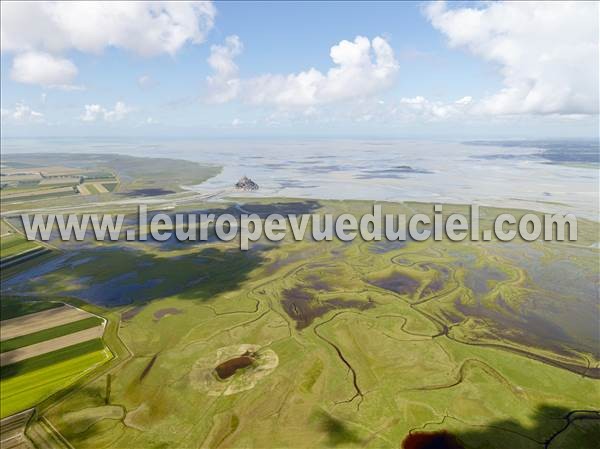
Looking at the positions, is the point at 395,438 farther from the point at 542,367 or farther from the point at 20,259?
the point at 20,259

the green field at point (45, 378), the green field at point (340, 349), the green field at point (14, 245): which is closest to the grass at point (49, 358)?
the green field at point (45, 378)

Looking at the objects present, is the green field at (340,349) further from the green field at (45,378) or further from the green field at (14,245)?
the green field at (14,245)

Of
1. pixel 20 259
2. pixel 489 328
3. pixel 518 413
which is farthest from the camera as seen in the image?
pixel 20 259

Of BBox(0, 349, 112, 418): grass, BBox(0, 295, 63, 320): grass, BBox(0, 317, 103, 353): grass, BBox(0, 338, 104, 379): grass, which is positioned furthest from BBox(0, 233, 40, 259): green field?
BBox(0, 349, 112, 418): grass

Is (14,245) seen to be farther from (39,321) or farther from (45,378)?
(45,378)

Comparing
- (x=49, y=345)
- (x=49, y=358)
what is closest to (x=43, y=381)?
(x=49, y=358)

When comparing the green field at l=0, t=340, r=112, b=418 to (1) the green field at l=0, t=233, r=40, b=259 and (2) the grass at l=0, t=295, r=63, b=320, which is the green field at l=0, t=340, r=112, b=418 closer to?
(2) the grass at l=0, t=295, r=63, b=320

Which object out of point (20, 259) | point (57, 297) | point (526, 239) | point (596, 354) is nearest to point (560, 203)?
point (526, 239)
